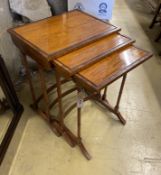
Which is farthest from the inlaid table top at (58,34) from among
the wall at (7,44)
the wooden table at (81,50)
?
→ the wall at (7,44)

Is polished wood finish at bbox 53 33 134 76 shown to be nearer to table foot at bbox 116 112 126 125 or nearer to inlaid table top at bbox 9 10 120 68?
inlaid table top at bbox 9 10 120 68

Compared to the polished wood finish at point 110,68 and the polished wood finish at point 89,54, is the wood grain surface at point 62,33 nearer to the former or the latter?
the polished wood finish at point 89,54

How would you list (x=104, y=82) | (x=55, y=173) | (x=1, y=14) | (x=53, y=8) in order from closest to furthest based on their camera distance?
(x=104, y=82)
(x=55, y=173)
(x=1, y=14)
(x=53, y=8)

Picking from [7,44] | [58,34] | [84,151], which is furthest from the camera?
[7,44]

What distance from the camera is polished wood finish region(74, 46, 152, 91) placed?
3.17 ft

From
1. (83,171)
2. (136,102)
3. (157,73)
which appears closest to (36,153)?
(83,171)

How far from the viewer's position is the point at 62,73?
1.05 meters

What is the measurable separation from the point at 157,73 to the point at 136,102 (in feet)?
1.90

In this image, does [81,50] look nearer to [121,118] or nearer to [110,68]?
[110,68]

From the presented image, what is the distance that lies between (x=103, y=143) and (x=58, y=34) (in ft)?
2.77

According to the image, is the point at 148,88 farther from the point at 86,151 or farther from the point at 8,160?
the point at 8,160

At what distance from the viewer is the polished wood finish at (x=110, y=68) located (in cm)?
97

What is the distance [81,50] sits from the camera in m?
1.13

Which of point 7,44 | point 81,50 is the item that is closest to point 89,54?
point 81,50
